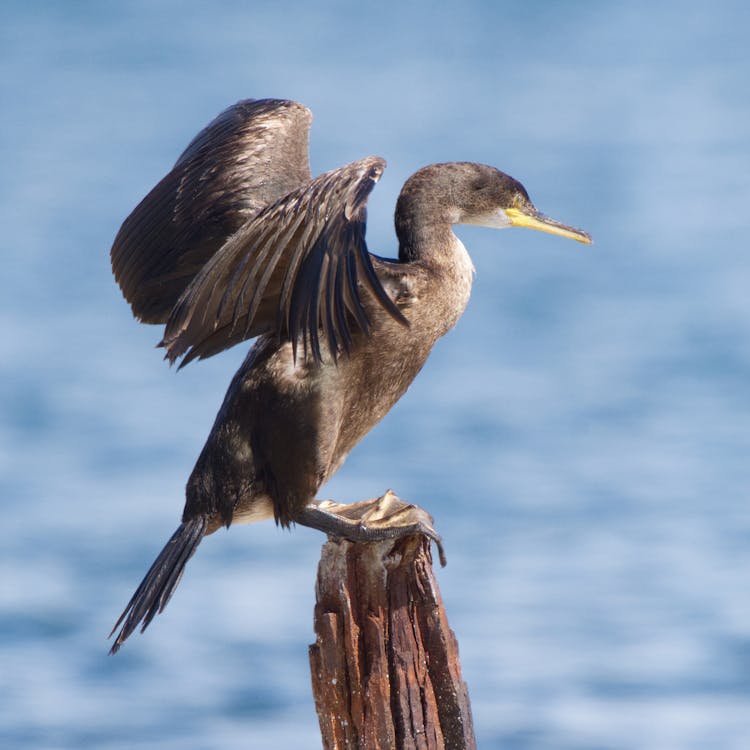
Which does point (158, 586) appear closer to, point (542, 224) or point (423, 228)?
point (423, 228)

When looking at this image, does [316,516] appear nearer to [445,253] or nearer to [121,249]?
[445,253]

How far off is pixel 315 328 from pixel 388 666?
41.6 inches

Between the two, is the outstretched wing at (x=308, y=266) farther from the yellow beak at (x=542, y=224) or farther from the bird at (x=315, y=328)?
the yellow beak at (x=542, y=224)

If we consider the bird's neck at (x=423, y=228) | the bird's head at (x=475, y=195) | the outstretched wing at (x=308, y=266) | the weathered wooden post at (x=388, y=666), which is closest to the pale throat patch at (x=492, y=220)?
the bird's head at (x=475, y=195)

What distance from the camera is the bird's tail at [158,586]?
4.94 metres

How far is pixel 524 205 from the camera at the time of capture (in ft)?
18.5

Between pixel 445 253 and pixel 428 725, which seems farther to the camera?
pixel 445 253

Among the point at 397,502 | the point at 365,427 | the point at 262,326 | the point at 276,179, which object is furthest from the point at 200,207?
the point at 397,502

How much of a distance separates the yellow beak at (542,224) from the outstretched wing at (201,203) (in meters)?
0.92

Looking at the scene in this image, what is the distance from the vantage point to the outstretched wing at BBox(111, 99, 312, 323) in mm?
5840


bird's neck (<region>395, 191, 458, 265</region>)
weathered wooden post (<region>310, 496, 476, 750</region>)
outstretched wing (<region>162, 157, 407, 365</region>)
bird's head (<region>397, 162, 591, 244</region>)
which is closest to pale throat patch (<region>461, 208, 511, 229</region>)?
bird's head (<region>397, 162, 591, 244</region>)

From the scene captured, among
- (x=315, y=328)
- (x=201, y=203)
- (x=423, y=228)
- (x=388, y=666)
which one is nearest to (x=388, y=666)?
(x=388, y=666)

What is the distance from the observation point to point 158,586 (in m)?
4.98

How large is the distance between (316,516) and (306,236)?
38.2 inches
